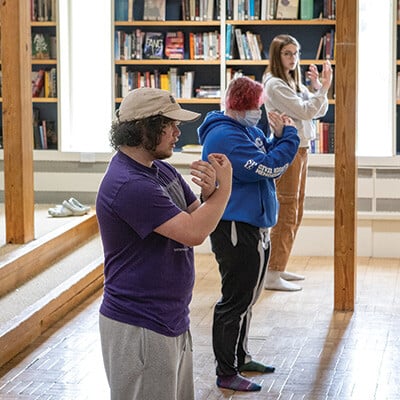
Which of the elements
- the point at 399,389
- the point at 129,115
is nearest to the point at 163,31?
the point at 399,389

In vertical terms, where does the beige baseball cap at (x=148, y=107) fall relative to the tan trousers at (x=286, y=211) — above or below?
above

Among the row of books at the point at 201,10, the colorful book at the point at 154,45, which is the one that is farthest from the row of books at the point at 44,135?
the row of books at the point at 201,10

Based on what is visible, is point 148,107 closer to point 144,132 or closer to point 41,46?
point 144,132

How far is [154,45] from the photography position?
794cm

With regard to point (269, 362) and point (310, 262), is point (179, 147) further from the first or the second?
point (269, 362)

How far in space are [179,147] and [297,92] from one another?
1958 mm

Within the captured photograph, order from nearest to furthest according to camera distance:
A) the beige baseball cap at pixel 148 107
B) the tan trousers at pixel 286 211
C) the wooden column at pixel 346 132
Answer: the beige baseball cap at pixel 148 107 → the wooden column at pixel 346 132 → the tan trousers at pixel 286 211

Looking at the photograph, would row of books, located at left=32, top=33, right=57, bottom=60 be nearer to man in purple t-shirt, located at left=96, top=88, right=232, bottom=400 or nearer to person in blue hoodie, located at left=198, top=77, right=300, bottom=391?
person in blue hoodie, located at left=198, top=77, right=300, bottom=391

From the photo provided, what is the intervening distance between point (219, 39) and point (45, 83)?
1474 millimetres

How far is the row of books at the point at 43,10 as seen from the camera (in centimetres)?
804

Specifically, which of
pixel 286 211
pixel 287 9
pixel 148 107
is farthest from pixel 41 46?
pixel 148 107

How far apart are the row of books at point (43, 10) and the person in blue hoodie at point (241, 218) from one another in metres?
3.82

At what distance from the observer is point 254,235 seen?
4.42 metres

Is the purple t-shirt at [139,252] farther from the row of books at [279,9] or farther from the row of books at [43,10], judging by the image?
the row of books at [43,10]
